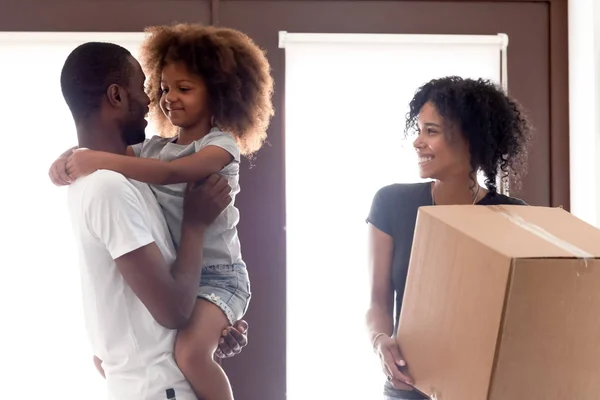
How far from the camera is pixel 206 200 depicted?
4.68ft

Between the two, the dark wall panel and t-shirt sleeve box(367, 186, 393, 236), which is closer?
t-shirt sleeve box(367, 186, 393, 236)

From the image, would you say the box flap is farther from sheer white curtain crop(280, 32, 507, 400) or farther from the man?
Answer: sheer white curtain crop(280, 32, 507, 400)

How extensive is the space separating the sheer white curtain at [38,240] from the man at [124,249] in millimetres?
1162

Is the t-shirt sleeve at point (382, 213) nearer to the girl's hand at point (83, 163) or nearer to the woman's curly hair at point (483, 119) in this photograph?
the woman's curly hair at point (483, 119)

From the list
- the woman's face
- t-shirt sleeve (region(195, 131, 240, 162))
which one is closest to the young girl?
t-shirt sleeve (region(195, 131, 240, 162))

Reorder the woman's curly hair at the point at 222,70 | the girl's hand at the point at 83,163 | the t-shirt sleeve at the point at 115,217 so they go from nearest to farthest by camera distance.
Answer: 1. the t-shirt sleeve at the point at 115,217
2. the girl's hand at the point at 83,163
3. the woman's curly hair at the point at 222,70

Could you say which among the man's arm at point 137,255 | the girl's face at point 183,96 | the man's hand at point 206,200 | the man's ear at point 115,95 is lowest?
the man's arm at point 137,255

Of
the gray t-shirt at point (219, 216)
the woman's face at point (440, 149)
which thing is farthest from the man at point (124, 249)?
the woman's face at point (440, 149)

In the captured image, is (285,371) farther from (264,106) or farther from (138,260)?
(138,260)

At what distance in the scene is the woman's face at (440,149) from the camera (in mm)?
1650

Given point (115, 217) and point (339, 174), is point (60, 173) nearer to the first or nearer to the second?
point (115, 217)

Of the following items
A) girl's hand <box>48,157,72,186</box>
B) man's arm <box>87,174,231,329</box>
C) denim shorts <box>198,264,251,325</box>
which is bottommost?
denim shorts <box>198,264,251,325</box>

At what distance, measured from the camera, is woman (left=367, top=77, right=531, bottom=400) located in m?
1.64

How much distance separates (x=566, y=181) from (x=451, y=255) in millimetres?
1668
